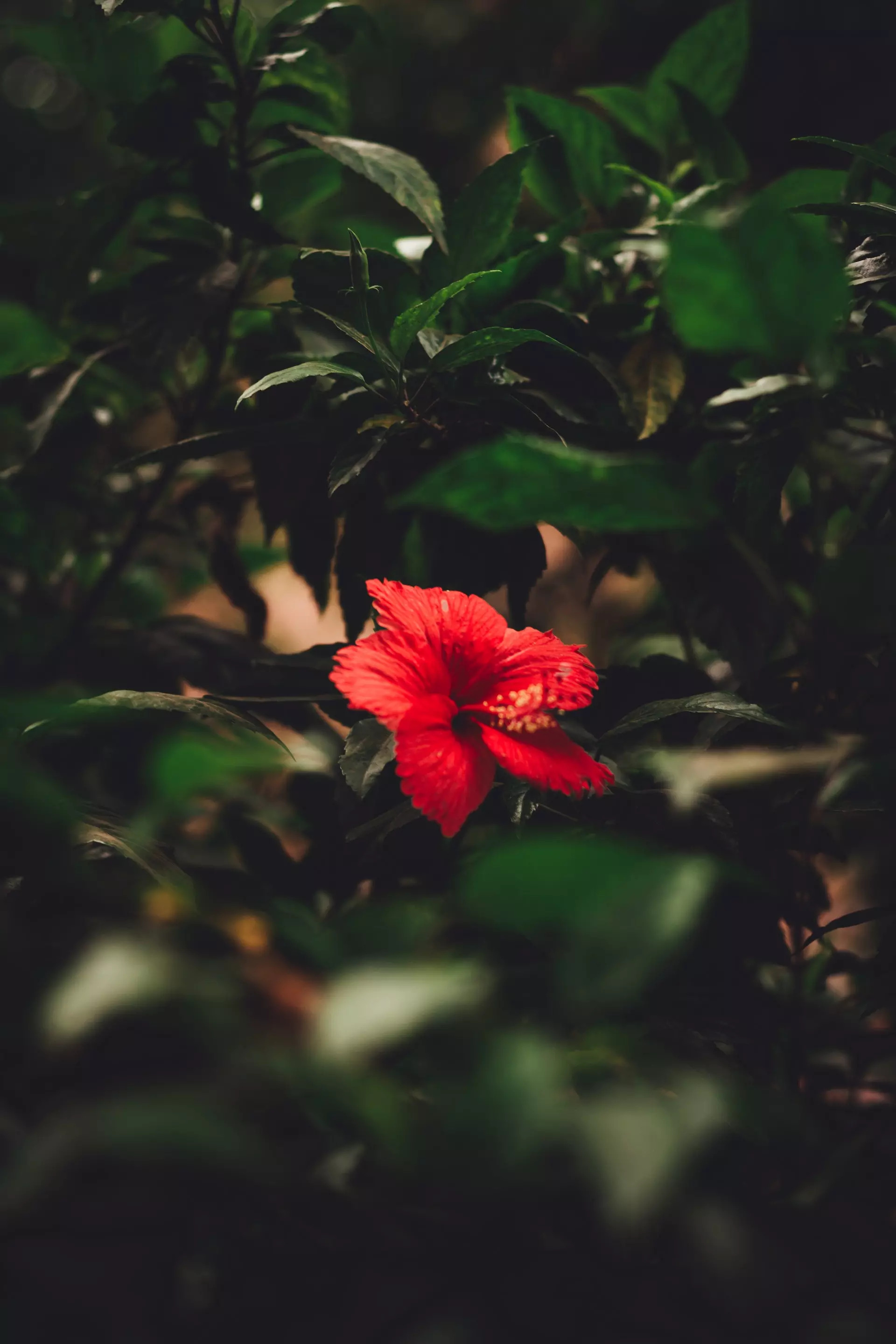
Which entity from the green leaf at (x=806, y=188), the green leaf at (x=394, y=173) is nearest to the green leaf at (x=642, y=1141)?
the green leaf at (x=394, y=173)

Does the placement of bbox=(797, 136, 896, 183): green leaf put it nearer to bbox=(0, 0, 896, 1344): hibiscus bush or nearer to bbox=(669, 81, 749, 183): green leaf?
bbox=(0, 0, 896, 1344): hibiscus bush

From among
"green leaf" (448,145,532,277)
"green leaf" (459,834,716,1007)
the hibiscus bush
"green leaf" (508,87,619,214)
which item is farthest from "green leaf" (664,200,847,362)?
"green leaf" (508,87,619,214)

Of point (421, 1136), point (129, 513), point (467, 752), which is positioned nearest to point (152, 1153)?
point (421, 1136)

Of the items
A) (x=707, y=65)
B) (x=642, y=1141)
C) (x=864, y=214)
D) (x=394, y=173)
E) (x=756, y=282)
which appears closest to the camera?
(x=642, y=1141)

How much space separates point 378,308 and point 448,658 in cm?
23

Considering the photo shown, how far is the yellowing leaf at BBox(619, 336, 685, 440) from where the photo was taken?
2.03 feet

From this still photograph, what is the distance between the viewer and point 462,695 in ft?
1.77

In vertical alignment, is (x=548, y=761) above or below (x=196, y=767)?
below

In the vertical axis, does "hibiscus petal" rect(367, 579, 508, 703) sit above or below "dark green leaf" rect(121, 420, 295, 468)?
below

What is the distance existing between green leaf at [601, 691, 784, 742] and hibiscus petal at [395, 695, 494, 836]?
0.09 metres

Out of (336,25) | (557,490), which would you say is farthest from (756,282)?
(336,25)

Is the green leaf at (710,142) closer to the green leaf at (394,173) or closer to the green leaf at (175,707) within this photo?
the green leaf at (394,173)

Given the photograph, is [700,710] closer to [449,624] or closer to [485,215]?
[449,624]

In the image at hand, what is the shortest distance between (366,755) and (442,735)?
5cm
